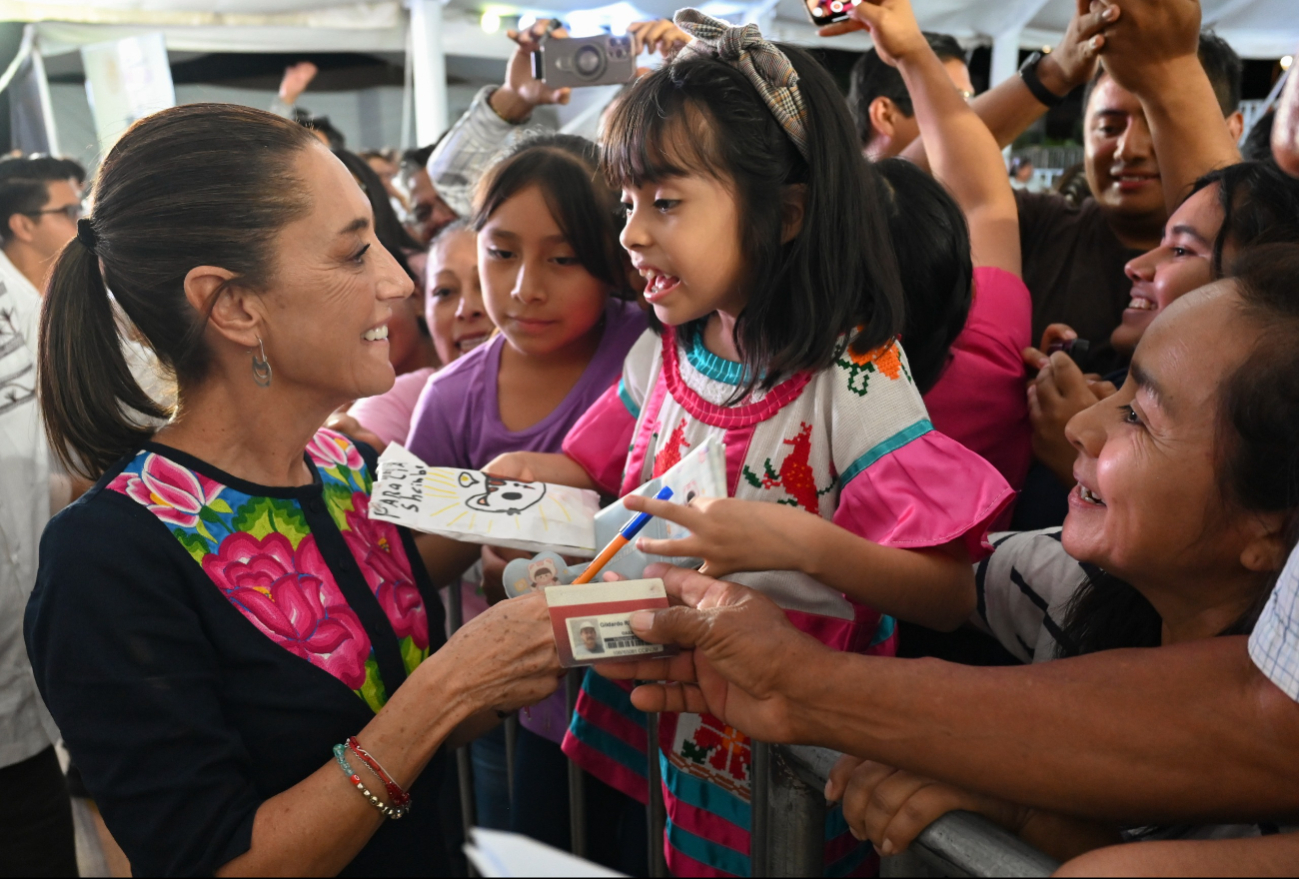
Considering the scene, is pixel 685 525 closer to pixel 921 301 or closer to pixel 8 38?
pixel 921 301

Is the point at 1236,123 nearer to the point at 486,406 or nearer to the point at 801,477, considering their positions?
the point at 801,477

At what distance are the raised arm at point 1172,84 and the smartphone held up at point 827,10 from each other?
1.64ft

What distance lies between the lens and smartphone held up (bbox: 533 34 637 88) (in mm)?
2236

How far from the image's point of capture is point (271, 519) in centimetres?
132

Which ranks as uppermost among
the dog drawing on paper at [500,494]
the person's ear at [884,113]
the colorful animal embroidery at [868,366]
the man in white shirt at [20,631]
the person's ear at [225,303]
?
the person's ear at [884,113]

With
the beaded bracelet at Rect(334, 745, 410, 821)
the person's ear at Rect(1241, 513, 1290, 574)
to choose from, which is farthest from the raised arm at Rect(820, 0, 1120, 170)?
the beaded bracelet at Rect(334, 745, 410, 821)

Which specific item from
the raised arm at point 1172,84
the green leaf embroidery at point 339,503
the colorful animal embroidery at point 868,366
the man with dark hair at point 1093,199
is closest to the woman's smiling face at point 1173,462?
the colorful animal embroidery at point 868,366

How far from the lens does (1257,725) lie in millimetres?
897

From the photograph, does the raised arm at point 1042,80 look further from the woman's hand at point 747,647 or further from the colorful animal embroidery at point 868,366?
the woman's hand at point 747,647

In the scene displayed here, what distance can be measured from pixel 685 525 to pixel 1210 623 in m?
0.66

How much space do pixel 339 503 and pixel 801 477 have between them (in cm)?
74

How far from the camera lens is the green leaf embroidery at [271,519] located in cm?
129

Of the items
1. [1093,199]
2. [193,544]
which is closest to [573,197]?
[193,544]

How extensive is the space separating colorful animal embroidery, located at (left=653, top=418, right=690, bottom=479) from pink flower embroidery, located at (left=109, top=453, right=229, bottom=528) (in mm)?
665
